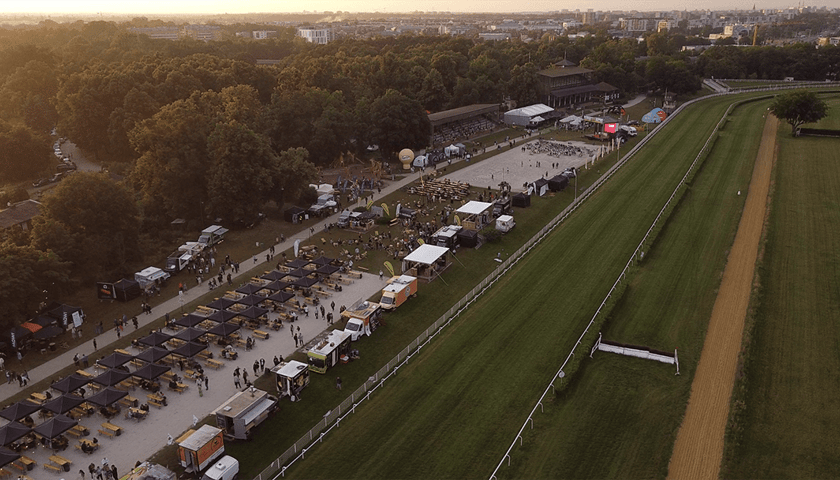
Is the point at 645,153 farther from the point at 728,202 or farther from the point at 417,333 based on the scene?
the point at 417,333

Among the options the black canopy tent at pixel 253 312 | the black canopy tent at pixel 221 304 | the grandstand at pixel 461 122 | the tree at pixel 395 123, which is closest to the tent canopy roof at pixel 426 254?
the black canopy tent at pixel 253 312

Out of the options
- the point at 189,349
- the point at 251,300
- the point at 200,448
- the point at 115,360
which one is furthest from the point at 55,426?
the point at 251,300

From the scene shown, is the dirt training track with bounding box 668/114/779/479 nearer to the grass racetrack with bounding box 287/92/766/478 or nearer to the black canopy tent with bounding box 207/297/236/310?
the grass racetrack with bounding box 287/92/766/478

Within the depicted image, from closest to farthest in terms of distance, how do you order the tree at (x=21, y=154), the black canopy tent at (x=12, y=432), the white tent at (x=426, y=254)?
the black canopy tent at (x=12, y=432) → the white tent at (x=426, y=254) → the tree at (x=21, y=154)

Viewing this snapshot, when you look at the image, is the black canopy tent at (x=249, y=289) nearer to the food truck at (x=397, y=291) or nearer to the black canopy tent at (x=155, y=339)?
the black canopy tent at (x=155, y=339)

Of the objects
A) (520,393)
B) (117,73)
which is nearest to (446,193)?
(520,393)

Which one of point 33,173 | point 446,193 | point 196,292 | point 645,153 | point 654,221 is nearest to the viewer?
point 196,292

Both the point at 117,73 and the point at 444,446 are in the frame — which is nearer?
the point at 444,446
